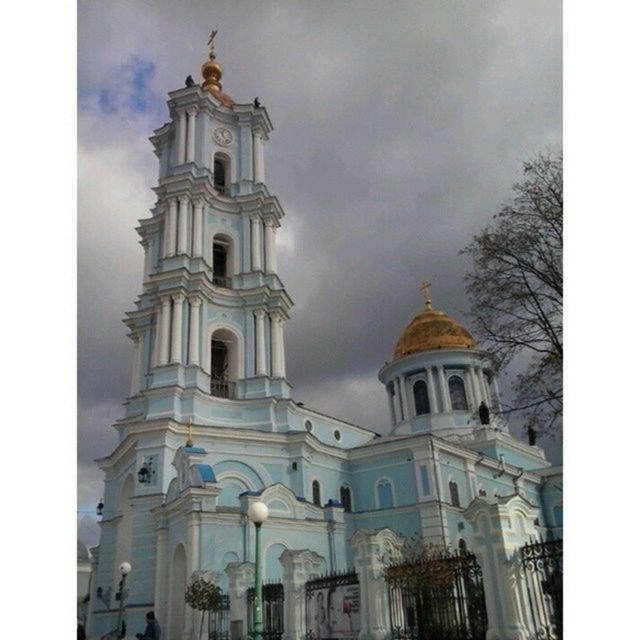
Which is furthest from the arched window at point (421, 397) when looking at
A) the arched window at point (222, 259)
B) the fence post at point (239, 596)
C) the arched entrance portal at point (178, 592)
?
the fence post at point (239, 596)

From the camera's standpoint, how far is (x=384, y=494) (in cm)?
2497

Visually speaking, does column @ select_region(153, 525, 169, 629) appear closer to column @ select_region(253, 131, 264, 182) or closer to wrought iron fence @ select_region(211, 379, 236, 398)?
wrought iron fence @ select_region(211, 379, 236, 398)

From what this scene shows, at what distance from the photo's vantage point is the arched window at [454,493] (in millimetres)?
25377

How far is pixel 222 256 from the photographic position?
90.0 ft

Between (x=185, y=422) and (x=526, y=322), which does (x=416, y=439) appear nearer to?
(x=185, y=422)

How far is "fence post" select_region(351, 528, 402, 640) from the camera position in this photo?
32.3 ft

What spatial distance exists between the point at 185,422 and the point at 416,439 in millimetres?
9413

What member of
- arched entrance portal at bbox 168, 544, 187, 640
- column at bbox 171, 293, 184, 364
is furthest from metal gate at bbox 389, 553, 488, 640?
column at bbox 171, 293, 184, 364

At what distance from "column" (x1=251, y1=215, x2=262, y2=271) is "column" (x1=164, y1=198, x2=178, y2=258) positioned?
325 centimetres

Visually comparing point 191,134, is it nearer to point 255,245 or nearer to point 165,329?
point 255,245

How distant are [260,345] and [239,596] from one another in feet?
39.8

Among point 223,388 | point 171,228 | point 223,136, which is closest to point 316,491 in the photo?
point 223,388

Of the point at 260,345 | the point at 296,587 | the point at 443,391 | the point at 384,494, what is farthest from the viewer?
the point at 443,391
